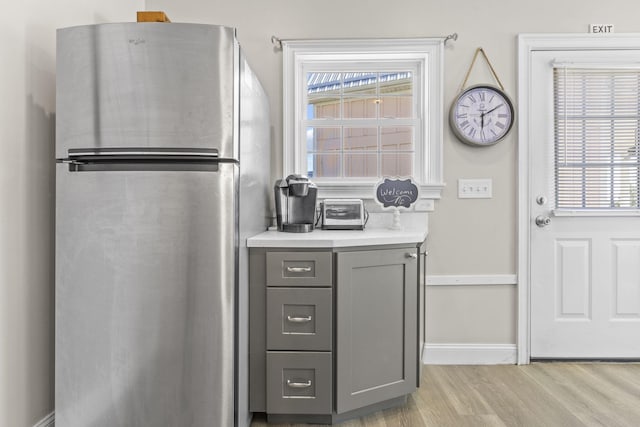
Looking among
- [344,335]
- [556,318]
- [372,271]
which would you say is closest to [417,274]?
[372,271]

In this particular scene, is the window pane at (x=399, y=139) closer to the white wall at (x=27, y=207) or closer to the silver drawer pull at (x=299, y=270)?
the silver drawer pull at (x=299, y=270)

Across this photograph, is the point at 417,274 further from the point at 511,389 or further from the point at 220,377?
the point at 220,377

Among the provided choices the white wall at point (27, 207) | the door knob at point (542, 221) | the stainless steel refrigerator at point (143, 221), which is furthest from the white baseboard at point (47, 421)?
the door knob at point (542, 221)

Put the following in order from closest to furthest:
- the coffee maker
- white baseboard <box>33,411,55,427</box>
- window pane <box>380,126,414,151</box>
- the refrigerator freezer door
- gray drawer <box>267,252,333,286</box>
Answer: the refrigerator freezer door
white baseboard <box>33,411,55,427</box>
gray drawer <box>267,252,333,286</box>
the coffee maker
window pane <box>380,126,414,151</box>

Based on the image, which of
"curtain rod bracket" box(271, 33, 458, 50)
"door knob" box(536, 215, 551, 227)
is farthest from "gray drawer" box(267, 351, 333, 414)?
"curtain rod bracket" box(271, 33, 458, 50)

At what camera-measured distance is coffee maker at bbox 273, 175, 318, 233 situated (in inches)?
97.0

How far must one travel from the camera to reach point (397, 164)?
3025mm

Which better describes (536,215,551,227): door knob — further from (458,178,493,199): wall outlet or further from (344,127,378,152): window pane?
(344,127,378,152): window pane

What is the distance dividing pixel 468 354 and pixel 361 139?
61.7 inches

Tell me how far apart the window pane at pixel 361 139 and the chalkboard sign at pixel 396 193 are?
0.41 metres

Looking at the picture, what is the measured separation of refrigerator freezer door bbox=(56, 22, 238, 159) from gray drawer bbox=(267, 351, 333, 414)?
3.38ft

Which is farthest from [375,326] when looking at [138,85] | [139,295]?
[138,85]

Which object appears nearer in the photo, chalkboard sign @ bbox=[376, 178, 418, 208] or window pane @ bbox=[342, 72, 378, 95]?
chalkboard sign @ bbox=[376, 178, 418, 208]

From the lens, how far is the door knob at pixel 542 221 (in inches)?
114
